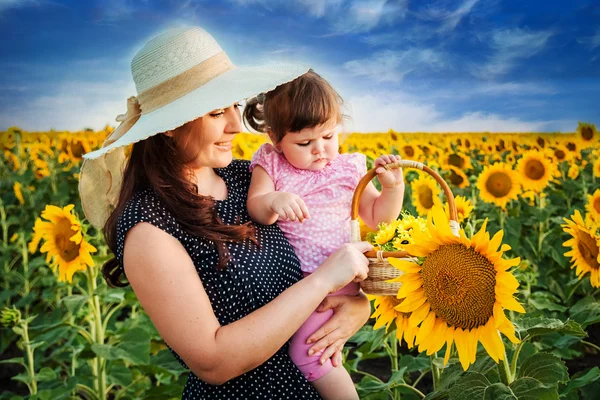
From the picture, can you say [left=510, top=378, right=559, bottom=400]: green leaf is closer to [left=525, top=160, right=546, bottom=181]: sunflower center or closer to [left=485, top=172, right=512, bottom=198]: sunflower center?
[left=485, top=172, right=512, bottom=198]: sunflower center

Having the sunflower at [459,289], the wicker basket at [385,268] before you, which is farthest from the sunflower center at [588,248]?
the sunflower at [459,289]

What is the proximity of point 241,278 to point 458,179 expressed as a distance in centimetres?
402

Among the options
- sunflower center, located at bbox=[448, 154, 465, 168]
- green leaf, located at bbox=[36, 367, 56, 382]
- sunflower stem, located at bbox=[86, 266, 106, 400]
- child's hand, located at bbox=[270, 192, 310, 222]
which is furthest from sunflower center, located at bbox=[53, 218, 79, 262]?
sunflower center, located at bbox=[448, 154, 465, 168]

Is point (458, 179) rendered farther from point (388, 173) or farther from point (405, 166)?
point (405, 166)

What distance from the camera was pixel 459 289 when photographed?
1.40 metres

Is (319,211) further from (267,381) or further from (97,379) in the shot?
(97,379)

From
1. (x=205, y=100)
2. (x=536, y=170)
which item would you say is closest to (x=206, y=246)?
(x=205, y=100)

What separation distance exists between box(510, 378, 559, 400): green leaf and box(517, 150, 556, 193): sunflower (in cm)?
363

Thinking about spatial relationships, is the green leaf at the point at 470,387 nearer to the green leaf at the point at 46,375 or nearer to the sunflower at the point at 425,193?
the green leaf at the point at 46,375

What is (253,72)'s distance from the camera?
1.90m

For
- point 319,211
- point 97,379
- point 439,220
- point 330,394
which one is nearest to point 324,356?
point 330,394

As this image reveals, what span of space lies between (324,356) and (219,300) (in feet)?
1.06

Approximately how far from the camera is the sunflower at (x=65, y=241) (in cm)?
270

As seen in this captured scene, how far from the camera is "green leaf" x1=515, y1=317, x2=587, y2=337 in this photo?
1.49 m
